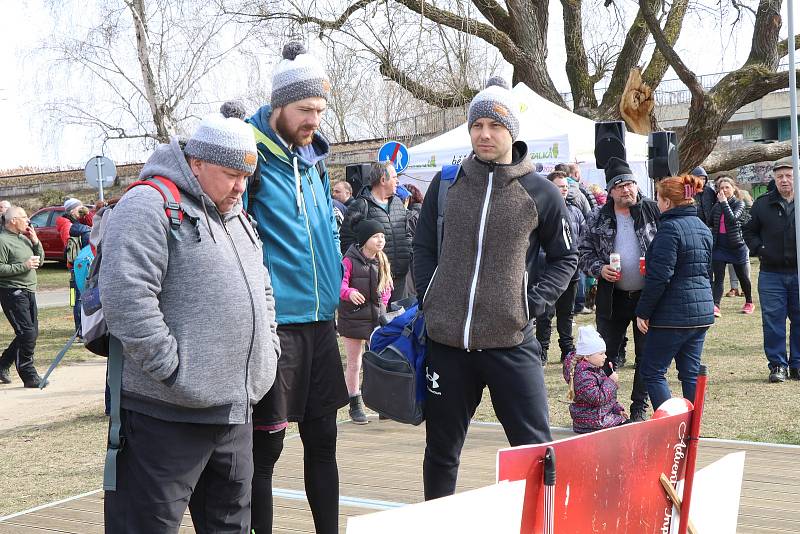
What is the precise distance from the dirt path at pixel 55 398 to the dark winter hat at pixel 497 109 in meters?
5.79

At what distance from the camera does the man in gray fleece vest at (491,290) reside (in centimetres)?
375

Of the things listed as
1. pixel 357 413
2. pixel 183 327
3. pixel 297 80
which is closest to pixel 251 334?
pixel 183 327

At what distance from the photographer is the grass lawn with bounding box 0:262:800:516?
603cm

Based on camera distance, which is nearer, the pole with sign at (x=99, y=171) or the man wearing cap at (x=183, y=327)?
the man wearing cap at (x=183, y=327)

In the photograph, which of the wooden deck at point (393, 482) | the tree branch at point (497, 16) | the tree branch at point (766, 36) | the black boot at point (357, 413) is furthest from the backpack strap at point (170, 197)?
the tree branch at point (497, 16)

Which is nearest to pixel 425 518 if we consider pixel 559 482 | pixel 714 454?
pixel 559 482

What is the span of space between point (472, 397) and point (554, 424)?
326 cm

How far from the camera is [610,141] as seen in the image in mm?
11008

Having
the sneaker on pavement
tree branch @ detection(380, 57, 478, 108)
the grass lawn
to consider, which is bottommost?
the grass lawn

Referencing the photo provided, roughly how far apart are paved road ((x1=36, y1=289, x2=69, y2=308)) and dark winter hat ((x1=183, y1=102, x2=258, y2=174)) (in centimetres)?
1676

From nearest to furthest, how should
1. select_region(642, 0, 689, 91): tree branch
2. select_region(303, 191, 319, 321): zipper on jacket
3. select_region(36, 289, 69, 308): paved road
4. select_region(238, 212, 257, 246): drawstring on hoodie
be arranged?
select_region(238, 212, 257, 246): drawstring on hoodie < select_region(303, 191, 319, 321): zipper on jacket < select_region(36, 289, 69, 308): paved road < select_region(642, 0, 689, 91): tree branch

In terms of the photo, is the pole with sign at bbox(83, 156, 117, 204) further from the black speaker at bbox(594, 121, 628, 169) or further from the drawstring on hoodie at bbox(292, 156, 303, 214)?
the drawstring on hoodie at bbox(292, 156, 303, 214)

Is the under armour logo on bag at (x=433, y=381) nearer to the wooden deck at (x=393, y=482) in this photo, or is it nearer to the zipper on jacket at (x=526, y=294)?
the zipper on jacket at (x=526, y=294)

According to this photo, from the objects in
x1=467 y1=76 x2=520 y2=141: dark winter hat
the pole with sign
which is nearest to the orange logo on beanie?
x1=467 y1=76 x2=520 y2=141: dark winter hat
